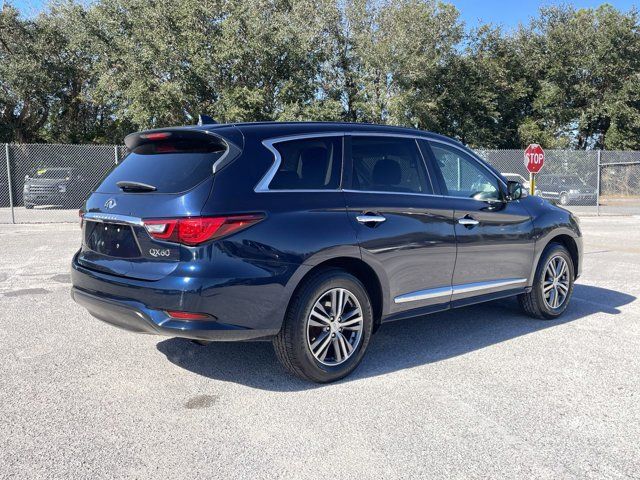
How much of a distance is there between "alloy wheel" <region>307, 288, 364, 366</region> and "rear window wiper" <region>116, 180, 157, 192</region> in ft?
4.43

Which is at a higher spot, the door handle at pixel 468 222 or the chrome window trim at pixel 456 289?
the door handle at pixel 468 222

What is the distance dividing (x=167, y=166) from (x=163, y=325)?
1.11 m

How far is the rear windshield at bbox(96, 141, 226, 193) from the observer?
3.71 metres

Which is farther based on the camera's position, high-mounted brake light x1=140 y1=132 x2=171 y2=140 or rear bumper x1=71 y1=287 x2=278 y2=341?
high-mounted brake light x1=140 y1=132 x2=171 y2=140

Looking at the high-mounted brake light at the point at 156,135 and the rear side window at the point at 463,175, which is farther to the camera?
the rear side window at the point at 463,175

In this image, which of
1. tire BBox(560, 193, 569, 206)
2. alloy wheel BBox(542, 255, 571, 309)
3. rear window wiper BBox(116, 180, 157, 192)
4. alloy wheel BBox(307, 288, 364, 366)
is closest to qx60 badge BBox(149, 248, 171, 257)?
rear window wiper BBox(116, 180, 157, 192)

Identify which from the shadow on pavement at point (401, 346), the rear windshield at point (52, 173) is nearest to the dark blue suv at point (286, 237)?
the shadow on pavement at point (401, 346)

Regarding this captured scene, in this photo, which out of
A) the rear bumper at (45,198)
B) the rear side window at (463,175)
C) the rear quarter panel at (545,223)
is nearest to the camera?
the rear side window at (463,175)

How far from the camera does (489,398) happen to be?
3.79 metres

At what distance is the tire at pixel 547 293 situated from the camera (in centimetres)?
571

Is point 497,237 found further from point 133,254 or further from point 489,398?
point 133,254

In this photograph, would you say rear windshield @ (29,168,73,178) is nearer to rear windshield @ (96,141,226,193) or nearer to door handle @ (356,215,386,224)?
rear windshield @ (96,141,226,193)

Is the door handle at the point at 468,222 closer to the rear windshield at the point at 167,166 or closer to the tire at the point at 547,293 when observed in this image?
the tire at the point at 547,293

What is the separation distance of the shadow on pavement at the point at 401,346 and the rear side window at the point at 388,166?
1347 mm
